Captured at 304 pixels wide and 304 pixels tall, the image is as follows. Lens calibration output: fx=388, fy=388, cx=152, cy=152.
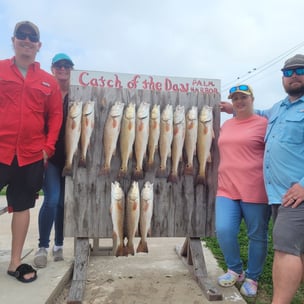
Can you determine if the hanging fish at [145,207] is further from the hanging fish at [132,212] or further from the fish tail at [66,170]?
the fish tail at [66,170]

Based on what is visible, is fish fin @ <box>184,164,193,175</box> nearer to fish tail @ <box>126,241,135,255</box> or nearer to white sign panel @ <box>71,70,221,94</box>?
white sign panel @ <box>71,70,221,94</box>

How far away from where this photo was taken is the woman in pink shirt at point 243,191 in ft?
11.4

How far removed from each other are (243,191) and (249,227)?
1.14 ft

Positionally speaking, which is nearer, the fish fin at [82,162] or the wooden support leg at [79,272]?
the wooden support leg at [79,272]

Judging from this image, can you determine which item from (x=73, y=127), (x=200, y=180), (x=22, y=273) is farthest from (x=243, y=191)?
(x=22, y=273)

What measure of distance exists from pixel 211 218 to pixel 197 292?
31.6 inches

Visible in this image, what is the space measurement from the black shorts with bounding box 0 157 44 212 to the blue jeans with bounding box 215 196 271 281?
5.61ft

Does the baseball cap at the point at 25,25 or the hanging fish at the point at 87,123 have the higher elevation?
the baseball cap at the point at 25,25

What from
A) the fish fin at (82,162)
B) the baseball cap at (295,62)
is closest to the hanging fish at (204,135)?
the baseball cap at (295,62)

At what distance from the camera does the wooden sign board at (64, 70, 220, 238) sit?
3.80 m

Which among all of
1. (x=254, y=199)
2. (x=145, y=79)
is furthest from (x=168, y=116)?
(x=254, y=199)

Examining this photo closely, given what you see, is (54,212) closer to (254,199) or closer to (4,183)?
(4,183)

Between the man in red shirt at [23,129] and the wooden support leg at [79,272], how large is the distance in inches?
15.1

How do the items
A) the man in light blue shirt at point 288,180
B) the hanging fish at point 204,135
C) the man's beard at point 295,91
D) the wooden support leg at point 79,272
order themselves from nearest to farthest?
the man in light blue shirt at point 288,180
the man's beard at point 295,91
the wooden support leg at point 79,272
the hanging fish at point 204,135
